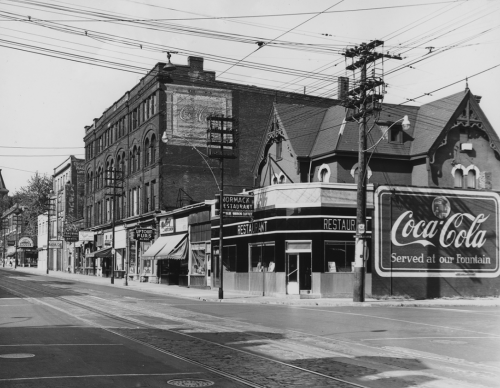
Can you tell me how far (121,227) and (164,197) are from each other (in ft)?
43.5

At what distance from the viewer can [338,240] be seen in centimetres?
3366

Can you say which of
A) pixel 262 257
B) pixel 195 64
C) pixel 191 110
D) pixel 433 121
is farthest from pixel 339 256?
pixel 195 64

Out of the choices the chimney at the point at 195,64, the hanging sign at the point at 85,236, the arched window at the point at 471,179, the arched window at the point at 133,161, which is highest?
the chimney at the point at 195,64

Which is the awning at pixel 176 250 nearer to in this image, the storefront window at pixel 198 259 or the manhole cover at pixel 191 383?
the storefront window at pixel 198 259

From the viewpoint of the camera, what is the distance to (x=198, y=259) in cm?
4547

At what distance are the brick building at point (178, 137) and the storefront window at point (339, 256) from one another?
18145mm

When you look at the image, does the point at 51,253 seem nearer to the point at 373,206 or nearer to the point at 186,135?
the point at 186,135

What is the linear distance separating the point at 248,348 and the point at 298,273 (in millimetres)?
20483

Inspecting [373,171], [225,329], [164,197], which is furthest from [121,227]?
[225,329]

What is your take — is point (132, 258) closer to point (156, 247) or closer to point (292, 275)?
point (156, 247)

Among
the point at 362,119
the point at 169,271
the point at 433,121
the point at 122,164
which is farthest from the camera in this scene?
the point at 122,164

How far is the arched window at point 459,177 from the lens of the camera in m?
40.2

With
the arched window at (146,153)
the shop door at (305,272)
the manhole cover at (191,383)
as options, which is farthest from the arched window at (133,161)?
the manhole cover at (191,383)

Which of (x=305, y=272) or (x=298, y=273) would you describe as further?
(x=298, y=273)
